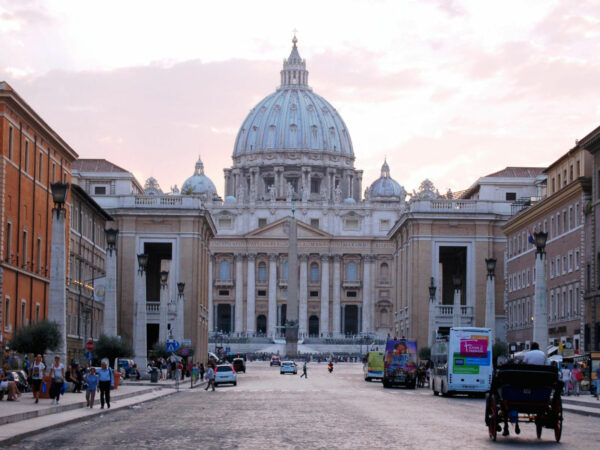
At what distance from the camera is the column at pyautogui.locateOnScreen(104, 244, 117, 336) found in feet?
183

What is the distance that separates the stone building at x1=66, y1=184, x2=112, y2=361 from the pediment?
97825 millimetres

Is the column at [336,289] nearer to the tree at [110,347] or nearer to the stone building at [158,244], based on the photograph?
the stone building at [158,244]

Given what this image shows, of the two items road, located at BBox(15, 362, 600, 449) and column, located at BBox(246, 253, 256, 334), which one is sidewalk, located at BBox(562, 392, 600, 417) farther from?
column, located at BBox(246, 253, 256, 334)

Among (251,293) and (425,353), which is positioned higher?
(251,293)

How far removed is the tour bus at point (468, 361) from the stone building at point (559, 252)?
403 inches

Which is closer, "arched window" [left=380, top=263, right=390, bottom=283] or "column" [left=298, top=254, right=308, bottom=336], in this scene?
"arched window" [left=380, top=263, right=390, bottom=283]

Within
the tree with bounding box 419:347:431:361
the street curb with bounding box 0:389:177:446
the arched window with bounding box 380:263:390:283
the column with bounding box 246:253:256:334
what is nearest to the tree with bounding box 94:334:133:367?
the street curb with bounding box 0:389:177:446

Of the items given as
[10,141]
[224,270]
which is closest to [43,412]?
[10,141]

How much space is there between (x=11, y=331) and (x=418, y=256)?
5738 cm

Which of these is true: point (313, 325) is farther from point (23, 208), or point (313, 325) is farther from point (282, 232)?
point (23, 208)

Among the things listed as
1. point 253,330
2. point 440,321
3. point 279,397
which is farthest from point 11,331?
point 253,330

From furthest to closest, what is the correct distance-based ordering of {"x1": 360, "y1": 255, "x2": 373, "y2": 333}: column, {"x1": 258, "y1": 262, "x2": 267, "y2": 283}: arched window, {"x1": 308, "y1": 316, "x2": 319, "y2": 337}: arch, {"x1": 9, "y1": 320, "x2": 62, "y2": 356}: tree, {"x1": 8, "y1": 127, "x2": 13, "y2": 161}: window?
{"x1": 308, "y1": 316, "x2": 319, "y2": 337}: arch → {"x1": 258, "y1": 262, "x2": 267, "y2": 283}: arched window → {"x1": 360, "y1": 255, "x2": 373, "y2": 333}: column → {"x1": 8, "y1": 127, "x2": 13, "y2": 161}: window → {"x1": 9, "y1": 320, "x2": 62, "y2": 356}: tree

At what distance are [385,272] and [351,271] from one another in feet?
17.7

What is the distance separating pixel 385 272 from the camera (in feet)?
632
